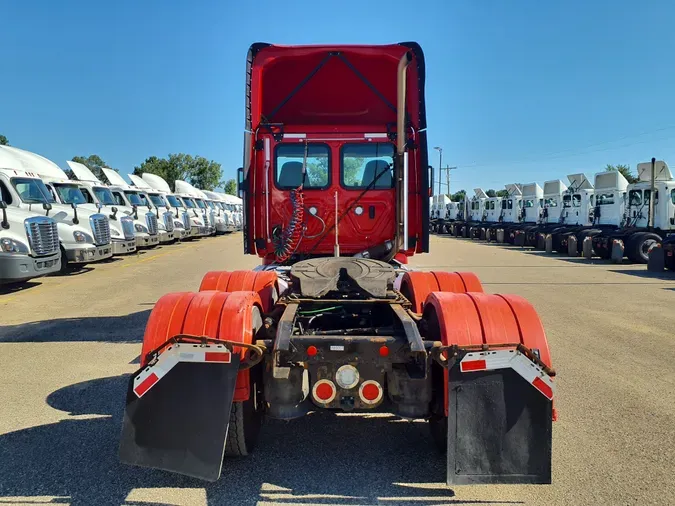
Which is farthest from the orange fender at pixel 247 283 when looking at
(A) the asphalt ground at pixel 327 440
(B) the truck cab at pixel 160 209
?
(B) the truck cab at pixel 160 209

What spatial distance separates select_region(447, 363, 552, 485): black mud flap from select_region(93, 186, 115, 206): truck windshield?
57.0ft

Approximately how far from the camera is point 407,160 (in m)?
6.68

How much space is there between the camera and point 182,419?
3188 mm

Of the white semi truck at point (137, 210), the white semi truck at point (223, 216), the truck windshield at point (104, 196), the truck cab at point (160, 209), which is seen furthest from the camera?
the white semi truck at point (223, 216)

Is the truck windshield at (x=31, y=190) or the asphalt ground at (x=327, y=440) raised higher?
the truck windshield at (x=31, y=190)

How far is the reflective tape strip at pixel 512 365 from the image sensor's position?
3127 mm

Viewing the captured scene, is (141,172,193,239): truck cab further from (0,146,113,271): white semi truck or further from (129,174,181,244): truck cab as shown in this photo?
(0,146,113,271): white semi truck

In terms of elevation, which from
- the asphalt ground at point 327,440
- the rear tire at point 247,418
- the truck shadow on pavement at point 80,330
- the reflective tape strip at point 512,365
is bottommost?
the asphalt ground at point 327,440

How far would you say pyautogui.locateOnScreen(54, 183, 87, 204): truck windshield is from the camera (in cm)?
1600

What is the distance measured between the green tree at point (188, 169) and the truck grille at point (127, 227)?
5369 cm

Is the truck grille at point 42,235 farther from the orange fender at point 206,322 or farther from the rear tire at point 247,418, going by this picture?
the rear tire at point 247,418

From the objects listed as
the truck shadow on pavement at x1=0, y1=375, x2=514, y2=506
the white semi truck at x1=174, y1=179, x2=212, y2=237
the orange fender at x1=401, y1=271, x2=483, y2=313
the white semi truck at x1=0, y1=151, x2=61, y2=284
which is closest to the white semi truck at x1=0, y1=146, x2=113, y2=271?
the white semi truck at x1=0, y1=151, x2=61, y2=284

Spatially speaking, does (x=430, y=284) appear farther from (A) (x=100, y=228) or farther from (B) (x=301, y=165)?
(A) (x=100, y=228)

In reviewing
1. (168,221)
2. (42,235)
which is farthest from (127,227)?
(168,221)
